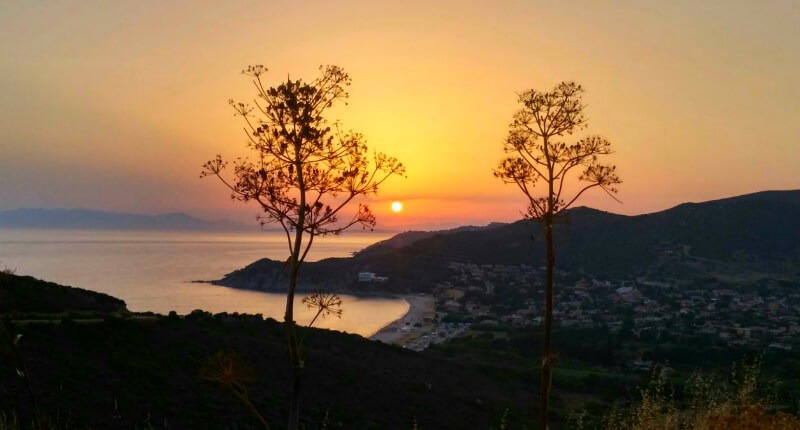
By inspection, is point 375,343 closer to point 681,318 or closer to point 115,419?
point 115,419

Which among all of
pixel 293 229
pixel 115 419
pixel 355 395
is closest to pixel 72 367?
pixel 115 419

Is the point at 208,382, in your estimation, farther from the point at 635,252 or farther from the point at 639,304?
the point at 635,252

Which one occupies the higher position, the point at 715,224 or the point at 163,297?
the point at 715,224

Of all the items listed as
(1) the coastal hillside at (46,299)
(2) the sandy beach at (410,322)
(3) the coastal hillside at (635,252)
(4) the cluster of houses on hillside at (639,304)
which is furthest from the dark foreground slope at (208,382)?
(3) the coastal hillside at (635,252)

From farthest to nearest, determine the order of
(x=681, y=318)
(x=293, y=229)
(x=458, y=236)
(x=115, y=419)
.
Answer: (x=458, y=236), (x=681, y=318), (x=115, y=419), (x=293, y=229)

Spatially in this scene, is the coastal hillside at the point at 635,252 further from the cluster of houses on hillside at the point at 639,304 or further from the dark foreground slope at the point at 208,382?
the dark foreground slope at the point at 208,382

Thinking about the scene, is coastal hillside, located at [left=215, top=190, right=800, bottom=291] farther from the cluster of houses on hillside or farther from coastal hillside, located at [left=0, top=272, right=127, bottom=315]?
coastal hillside, located at [left=0, top=272, right=127, bottom=315]

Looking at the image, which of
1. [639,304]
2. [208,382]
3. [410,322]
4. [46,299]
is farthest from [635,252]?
[208,382]

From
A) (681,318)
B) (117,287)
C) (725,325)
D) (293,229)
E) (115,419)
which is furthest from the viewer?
(117,287)
